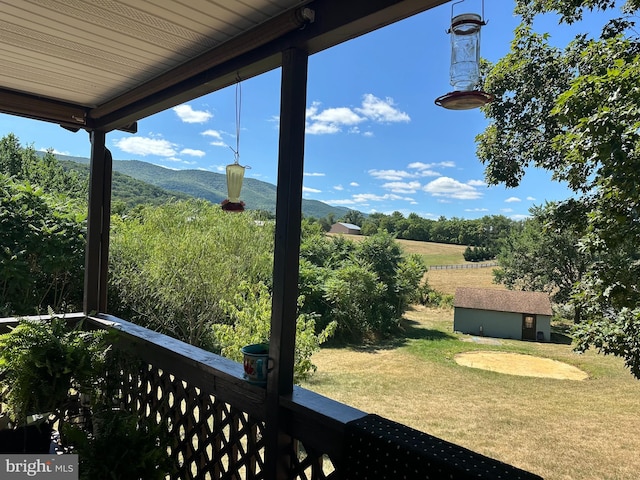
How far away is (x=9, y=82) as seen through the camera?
2029 mm

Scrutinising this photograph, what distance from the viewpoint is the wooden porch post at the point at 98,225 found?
95.6 inches

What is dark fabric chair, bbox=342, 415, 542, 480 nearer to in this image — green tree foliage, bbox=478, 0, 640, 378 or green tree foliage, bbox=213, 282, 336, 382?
green tree foliage, bbox=213, 282, 336, 382

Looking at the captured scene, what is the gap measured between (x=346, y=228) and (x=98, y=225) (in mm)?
12782

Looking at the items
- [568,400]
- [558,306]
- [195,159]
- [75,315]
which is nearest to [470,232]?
[558,306]

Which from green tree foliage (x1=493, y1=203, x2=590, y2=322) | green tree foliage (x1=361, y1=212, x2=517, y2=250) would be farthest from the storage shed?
green tree foliage (x1=361, y1=212, x2=517, y2=250)

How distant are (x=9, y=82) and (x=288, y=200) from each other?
174 cm

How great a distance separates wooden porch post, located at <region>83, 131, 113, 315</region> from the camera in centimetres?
243

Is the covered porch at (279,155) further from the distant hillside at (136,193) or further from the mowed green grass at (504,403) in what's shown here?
the mowed green grass at (504,403)

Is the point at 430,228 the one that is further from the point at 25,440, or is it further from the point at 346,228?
the point at 25,440

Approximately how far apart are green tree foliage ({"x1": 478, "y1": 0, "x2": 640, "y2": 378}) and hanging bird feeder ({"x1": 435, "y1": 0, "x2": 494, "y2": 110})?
272cm

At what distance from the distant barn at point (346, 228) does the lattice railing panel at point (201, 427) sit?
42.7 feet

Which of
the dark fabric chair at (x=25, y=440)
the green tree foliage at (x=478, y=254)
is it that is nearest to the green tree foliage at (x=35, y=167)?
the dark fabric chair at (x=25, y=440)

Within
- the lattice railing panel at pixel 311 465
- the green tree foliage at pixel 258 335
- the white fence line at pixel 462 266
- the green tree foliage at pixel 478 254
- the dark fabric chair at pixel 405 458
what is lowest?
the green tree foliage at pixel 258 335

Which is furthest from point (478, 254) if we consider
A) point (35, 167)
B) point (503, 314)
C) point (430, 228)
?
point (35, 167)
